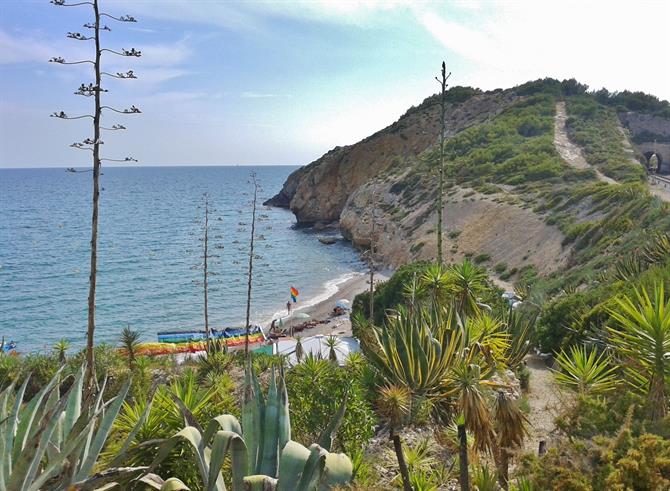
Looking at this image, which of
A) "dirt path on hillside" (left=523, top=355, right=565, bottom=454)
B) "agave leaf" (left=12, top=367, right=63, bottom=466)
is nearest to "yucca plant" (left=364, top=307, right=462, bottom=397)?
"dirt path on hillside" (left=523, top=355, right=565, bottom=454)

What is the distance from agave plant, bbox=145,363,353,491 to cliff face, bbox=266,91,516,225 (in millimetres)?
70369

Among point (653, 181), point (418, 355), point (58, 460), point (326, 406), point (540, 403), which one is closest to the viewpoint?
point (58, 460)

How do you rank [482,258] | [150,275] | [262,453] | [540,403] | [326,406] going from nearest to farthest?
1. [262,453]
2. [326,406]
3. [540,403]
4. [482,258]
5. [150,275]

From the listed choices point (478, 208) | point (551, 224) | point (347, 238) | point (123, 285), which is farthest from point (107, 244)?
point (551, 224)

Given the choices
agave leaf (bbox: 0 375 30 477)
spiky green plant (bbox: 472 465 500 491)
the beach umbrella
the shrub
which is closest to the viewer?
agave leaf (bbox: 0 375 30 477)

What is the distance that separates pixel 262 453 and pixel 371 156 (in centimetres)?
7660

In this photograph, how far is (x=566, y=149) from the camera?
59281mm

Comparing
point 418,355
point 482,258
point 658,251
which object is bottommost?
point 482,258

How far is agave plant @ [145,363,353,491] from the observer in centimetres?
434

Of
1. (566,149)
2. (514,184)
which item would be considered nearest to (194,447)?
(514,184)

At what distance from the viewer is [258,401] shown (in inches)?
201

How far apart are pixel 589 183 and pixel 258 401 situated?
1691 inches

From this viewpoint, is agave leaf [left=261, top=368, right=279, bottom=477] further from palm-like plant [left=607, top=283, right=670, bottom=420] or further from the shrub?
the shrub

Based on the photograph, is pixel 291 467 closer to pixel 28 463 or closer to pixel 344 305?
pixel 28 463
